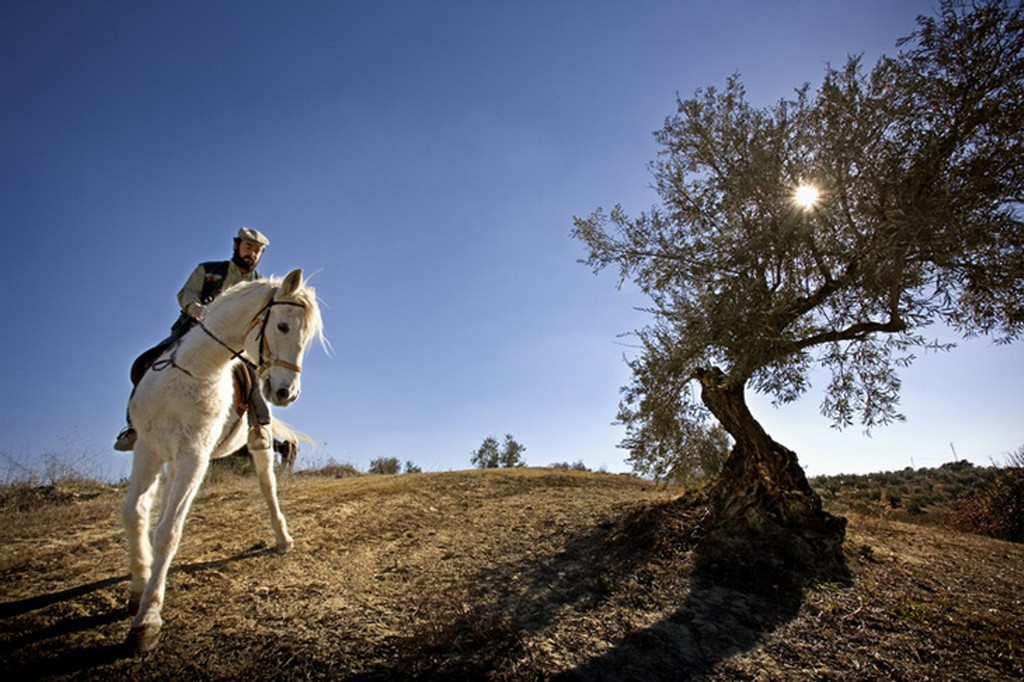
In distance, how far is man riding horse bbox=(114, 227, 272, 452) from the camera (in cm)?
591

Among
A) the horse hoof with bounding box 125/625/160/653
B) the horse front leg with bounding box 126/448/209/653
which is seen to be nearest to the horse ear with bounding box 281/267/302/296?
the horse front leg with bounding box 126/448/209/653

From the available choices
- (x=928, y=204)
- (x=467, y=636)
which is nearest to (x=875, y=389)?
(x=928, y=204)

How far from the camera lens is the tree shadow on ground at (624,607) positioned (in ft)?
13.6

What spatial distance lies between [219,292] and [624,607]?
673cm

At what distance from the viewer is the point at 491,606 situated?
5262mm

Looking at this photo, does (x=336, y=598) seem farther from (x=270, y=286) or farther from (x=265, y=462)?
(x=270, y=286)

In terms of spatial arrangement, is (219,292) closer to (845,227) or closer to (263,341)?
(263,341)

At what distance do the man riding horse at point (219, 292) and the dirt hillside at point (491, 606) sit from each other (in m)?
1.93

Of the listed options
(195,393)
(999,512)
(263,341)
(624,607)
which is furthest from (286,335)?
(999,512)

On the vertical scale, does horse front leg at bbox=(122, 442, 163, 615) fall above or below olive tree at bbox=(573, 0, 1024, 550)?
below

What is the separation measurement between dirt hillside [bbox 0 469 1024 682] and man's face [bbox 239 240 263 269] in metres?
4.28

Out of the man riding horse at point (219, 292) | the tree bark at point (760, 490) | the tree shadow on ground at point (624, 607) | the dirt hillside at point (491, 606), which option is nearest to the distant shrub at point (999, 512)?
the dirt hillside at point (491, 606)

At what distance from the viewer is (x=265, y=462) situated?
A: 6.89 m

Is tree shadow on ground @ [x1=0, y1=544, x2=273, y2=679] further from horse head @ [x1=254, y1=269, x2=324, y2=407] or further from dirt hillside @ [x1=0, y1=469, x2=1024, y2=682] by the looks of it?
horse head @ [x1=254, y1=269, x2=324, y2=407]
